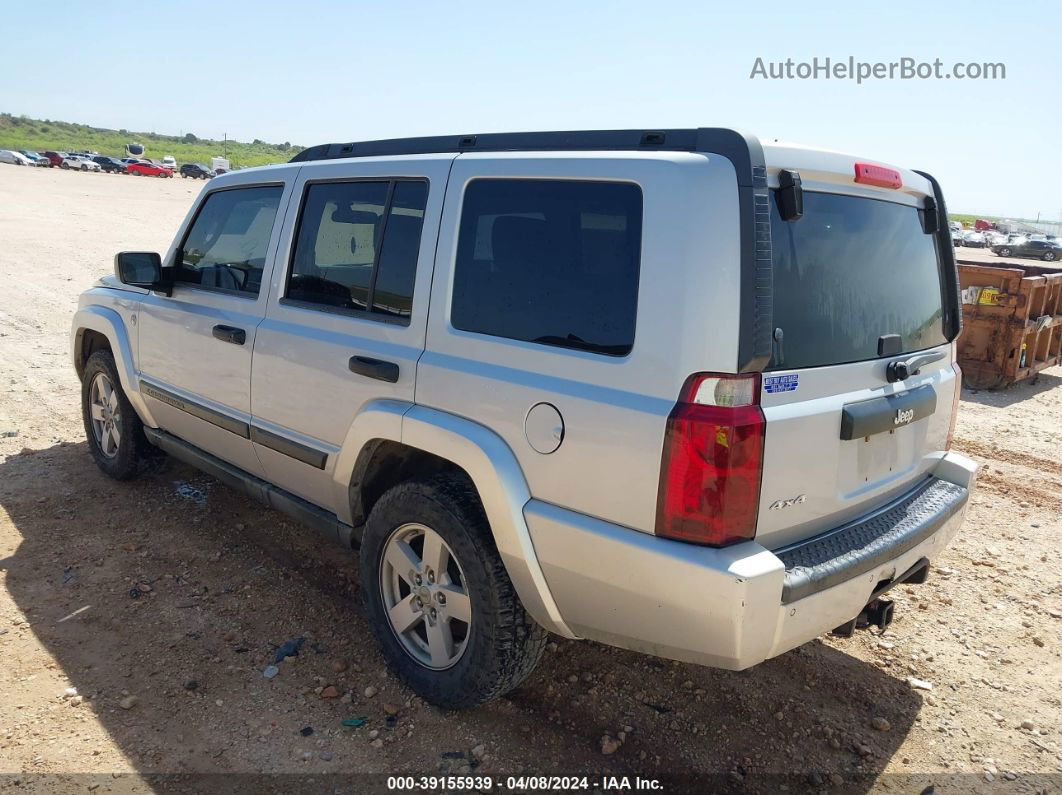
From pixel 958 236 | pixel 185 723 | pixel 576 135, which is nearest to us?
pixel 576 135

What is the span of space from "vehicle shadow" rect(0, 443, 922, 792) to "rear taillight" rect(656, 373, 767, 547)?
1086 millimetres

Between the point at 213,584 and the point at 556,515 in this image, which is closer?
the point at 556,515

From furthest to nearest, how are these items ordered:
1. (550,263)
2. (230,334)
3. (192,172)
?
1. (192,172)
2. (230,334)
3. (550,263)

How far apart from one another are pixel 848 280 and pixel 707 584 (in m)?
1.19

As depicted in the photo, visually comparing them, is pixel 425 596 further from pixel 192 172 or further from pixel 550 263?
pixel 192 172

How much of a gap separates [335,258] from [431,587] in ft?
4.90

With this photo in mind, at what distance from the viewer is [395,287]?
3.13 m

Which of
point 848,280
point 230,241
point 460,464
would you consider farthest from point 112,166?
point 848,280

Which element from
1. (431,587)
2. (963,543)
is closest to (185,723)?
(431,587)

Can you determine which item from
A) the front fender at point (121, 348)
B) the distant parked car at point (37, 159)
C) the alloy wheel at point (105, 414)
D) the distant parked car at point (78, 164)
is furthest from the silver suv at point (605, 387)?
the distant parked car at point (37, 159)

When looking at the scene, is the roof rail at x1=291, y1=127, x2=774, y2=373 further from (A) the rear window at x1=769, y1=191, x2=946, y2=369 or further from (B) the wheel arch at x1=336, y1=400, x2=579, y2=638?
(B) the wheel arch at x1=336, y1=400, x2=579, y2=638

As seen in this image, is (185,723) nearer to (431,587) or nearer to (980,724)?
(431,587)

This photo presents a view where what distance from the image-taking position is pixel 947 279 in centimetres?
338

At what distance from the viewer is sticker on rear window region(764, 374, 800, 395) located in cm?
230
